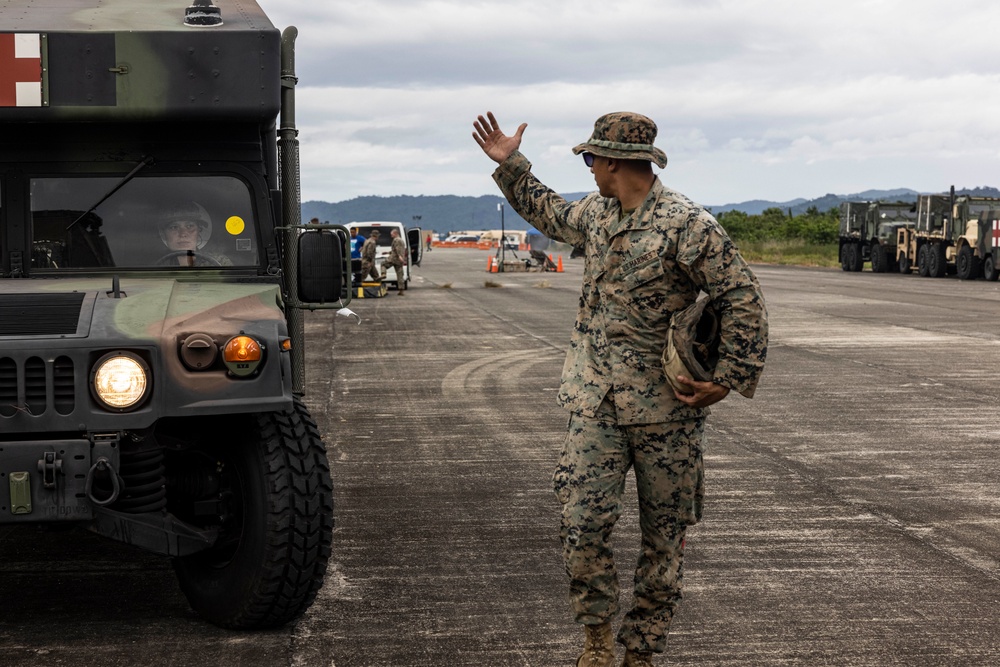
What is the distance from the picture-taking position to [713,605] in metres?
5.68

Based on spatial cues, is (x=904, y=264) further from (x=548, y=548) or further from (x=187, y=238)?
(x=187, y=238)

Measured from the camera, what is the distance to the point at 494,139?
16.5 ft

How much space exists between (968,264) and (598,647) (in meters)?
37.0

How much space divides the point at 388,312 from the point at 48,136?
17918mm

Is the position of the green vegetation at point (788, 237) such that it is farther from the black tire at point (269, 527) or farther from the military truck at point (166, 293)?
the black tire at point (269, 527)

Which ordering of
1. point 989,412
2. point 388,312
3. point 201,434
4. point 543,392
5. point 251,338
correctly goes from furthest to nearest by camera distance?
point 388,312 < point 543,392 < point 989,412 < point 201,434 < point 251,338

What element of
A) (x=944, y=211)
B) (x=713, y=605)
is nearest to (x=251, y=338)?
(x=713, y=605)

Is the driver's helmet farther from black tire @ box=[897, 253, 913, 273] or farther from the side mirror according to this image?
black tire @ box=[897, 253, 913, 273]

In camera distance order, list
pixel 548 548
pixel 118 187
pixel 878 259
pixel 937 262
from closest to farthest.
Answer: pixel 118 187, pixel 548 548, pixel 937 262, pixel 878 259

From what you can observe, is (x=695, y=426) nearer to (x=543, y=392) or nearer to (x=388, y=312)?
(x=543, y=392)

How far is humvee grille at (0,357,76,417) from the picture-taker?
188 inches

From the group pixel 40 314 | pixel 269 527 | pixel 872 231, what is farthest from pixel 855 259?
pixel 40 314

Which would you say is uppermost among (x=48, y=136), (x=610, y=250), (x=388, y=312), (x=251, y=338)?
(x=48, y=136)

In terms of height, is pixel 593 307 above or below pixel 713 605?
above
